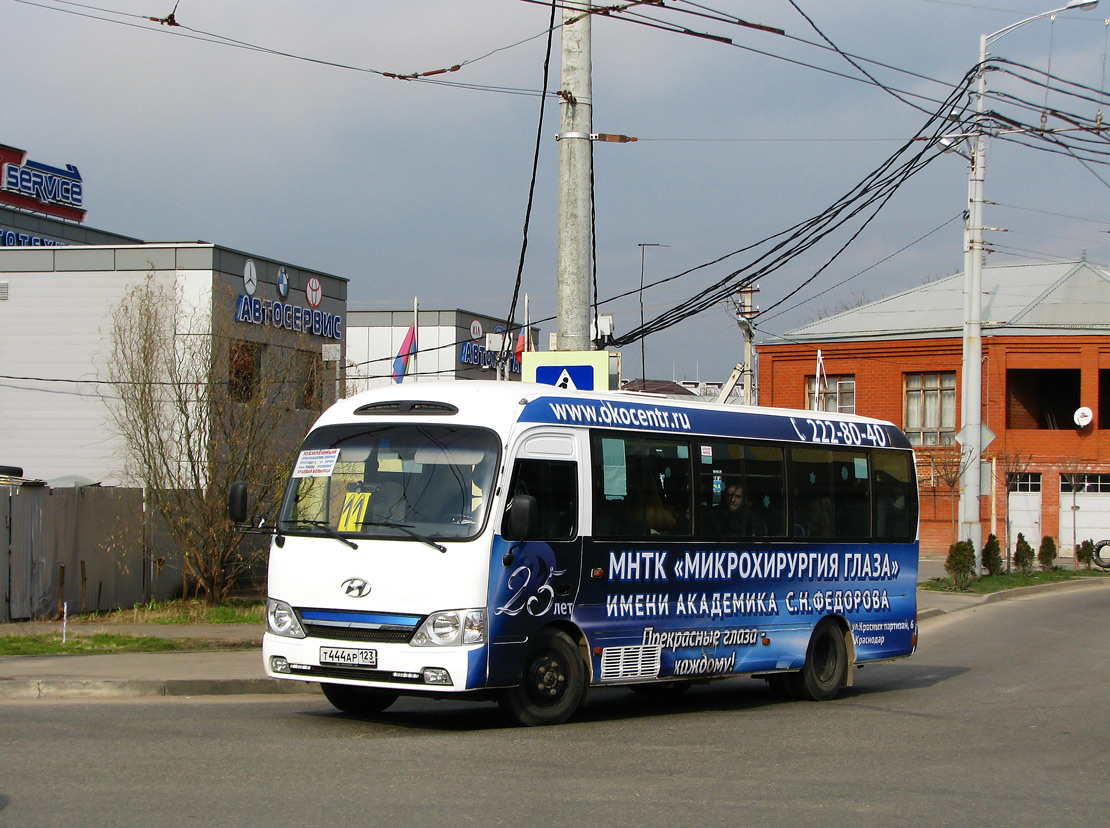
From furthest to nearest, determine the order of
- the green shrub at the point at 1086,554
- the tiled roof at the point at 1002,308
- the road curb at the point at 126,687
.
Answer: the tiled roof at the point at 1002,308, the green shrub at the point at 1086,554, the road curb at the point at 126,687

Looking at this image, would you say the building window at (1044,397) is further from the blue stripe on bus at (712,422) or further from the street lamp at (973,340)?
the blue stripe on bus at (712,422)

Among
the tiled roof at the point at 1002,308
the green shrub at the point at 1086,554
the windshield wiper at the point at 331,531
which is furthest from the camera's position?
the tiled roof at the point at 1002,308

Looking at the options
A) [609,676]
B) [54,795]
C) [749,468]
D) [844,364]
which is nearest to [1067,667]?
[749,468]

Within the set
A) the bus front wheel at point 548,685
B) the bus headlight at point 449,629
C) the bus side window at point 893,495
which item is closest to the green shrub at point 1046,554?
the bus side window at point 893,495

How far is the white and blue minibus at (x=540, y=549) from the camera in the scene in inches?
380

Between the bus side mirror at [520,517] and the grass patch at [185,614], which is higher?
the bus side mirror at [520,517]

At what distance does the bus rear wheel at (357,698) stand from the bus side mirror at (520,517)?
1.89m

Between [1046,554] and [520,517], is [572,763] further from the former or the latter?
[1046,554]

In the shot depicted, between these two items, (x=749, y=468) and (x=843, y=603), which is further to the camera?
(x=843, y=603)

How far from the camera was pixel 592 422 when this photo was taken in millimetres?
10820

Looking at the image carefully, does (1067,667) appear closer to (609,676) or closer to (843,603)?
(843,603)

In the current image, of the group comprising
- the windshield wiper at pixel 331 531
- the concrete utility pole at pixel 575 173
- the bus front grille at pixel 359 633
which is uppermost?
the concrete utility pole at pixel 575 173

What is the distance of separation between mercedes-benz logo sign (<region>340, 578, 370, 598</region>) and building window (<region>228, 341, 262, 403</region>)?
1141 centimetres

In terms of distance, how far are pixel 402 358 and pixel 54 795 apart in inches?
1775
